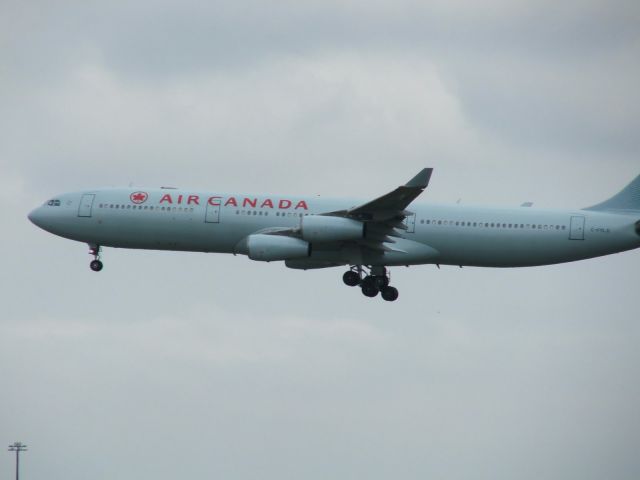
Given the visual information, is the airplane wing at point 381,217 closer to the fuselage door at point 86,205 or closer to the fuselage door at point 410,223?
the fuselage door at point 410,223

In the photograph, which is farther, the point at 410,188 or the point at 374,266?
the point at 374,266

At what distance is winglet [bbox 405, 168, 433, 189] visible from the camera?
60719 millimetres

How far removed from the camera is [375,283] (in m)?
68.4

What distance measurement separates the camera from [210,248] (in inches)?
2650

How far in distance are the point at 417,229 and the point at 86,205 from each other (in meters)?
17.2

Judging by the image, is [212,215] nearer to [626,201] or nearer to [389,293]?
[389,293]

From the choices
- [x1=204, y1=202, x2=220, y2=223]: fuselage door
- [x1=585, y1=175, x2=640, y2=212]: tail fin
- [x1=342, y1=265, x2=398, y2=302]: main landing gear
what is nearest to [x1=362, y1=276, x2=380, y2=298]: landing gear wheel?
[x1=342, y1=265, x2=398, y2=302]: main landing gear

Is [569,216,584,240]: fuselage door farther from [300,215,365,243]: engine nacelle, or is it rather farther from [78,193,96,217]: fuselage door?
[78,193,96,217]: fuselage door

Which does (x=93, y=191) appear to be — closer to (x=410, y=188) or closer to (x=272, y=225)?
(x=272, y=225)

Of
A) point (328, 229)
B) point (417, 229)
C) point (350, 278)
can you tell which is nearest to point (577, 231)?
point (417, 229)

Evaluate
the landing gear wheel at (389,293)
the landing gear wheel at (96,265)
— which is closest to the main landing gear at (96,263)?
the landing gear wheel at (96,265)

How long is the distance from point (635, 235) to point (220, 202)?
20.8 m

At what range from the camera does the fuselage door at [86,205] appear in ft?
225

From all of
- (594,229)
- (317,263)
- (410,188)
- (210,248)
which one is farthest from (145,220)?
(594,229)
